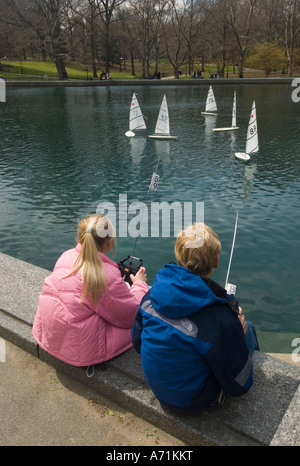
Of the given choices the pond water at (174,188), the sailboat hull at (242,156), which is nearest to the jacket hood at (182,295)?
the pond water at (174,188)

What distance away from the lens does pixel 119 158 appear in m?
17.2

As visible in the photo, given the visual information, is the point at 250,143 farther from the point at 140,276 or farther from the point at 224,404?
the point at 224,404


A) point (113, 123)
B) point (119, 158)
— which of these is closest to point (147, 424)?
point (119, 158)

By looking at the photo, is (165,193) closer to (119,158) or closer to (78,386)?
(119,158)

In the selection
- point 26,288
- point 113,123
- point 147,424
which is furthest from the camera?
point 113,123

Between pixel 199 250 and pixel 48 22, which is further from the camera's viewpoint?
pixel 48 22

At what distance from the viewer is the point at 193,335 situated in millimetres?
2285

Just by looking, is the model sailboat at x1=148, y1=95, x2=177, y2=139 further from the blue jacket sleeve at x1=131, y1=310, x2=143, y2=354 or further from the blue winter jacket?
the blue winter jacket

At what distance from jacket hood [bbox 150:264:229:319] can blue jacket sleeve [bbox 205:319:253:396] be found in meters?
0.19

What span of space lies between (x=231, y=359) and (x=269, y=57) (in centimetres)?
7649

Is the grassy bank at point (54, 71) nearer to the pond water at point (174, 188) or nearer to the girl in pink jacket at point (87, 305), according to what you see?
the pond water at point (174, 188)

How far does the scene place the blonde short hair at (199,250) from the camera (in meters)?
2.48

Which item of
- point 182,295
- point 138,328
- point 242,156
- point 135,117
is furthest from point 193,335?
point 135,117
